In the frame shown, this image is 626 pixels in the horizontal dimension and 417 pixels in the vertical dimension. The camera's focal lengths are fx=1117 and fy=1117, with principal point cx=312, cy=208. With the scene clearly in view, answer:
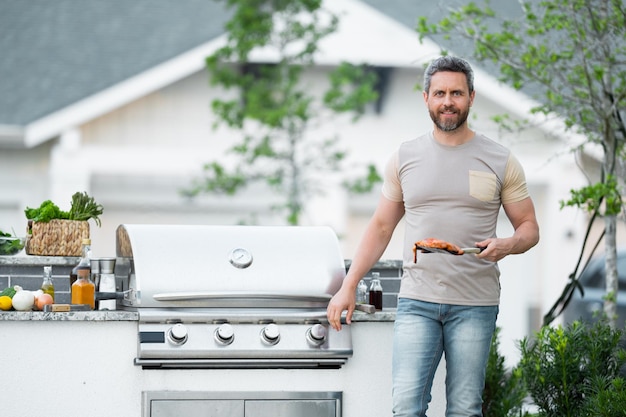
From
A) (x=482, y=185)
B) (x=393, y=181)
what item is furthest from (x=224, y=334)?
(x=482, y=185)

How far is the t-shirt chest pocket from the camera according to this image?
3.94 metres

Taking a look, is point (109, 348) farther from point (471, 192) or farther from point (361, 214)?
point (361, 214)

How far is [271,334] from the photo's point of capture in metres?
4.22

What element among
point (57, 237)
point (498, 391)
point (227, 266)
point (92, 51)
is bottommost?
point (498, 391)

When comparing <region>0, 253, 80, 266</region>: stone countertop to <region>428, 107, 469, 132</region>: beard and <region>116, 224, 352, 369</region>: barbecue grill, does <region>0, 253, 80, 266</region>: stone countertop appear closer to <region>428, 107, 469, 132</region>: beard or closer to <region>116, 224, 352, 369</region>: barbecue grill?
<region>116, 224, 352, 369</region>: barbecue grill

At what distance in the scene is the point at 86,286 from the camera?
4336 mm

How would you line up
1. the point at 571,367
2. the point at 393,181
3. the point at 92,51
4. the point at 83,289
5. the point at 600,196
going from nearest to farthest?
the point at 393,181, the point at 83,289, the point at 571,367, the point at 600,196, the point at 92,51

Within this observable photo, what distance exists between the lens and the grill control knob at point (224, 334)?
165 inches

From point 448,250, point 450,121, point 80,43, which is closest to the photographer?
point 448,250

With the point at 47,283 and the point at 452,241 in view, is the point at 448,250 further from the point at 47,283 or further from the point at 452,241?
the point at 47,283

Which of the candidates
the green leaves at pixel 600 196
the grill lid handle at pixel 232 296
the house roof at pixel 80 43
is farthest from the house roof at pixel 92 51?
the grill lid handle at pixel 232 296

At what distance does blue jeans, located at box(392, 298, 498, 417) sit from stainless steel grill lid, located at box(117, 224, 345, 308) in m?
0.54

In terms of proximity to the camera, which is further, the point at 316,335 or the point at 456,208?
the point at 316,335

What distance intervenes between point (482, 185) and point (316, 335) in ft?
2.85
